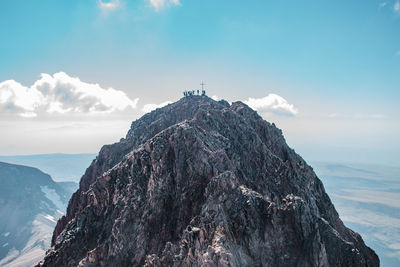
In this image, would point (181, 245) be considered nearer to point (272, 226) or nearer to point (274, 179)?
point (272, 226)

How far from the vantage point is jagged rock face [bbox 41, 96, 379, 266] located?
35.6 m

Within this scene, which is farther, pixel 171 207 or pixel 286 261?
pixel 171 207

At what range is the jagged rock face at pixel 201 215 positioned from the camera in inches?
1400

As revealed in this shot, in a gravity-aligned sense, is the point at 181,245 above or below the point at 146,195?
below

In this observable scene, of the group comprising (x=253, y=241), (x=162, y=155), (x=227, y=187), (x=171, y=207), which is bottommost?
(x=253, y=241)

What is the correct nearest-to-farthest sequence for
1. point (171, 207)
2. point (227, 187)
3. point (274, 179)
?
point (227, 187) → point (171, 207) → point (274, 179)

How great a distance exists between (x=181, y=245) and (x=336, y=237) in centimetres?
2307

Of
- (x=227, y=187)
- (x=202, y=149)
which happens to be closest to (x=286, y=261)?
(x=227, y=187)

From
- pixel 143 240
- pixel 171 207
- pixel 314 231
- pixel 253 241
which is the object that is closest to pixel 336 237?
pixel 314 231

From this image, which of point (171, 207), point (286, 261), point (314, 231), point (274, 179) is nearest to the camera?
point (286, 261)

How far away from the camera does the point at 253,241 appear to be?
3653 centimetres

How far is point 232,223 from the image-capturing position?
3788 cm

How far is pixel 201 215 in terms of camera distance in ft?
128

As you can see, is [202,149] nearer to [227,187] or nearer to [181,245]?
[227,187]
